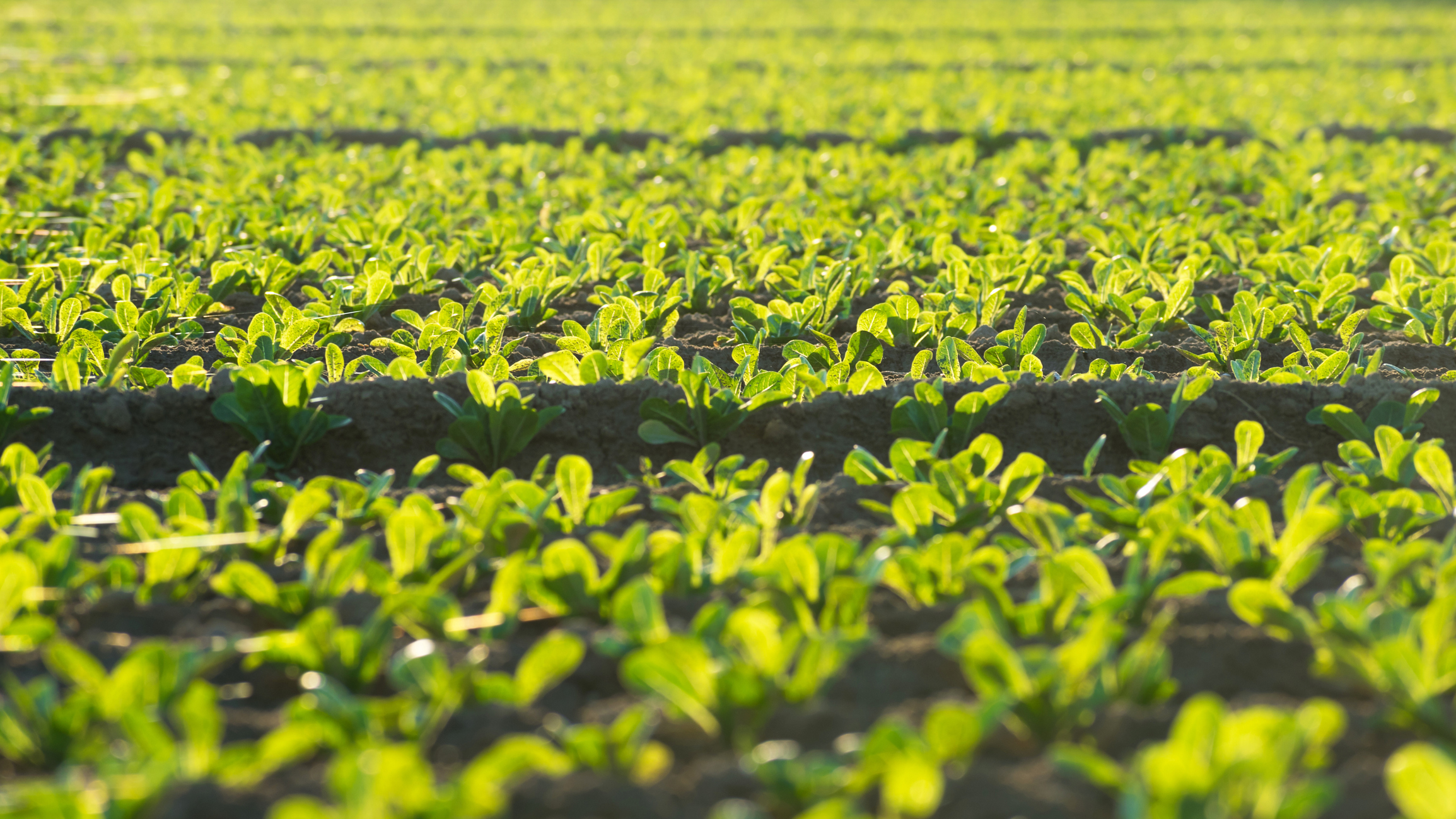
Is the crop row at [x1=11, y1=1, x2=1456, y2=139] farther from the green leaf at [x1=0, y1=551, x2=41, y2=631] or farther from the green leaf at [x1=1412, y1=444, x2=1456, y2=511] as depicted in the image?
the green leaf at [x1=0, y1=551, x2=41, y2=631]

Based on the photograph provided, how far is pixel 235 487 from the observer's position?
2.07m

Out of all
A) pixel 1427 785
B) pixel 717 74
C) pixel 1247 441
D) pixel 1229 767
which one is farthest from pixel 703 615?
pixel 717 74

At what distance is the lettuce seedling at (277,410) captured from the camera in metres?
2.52

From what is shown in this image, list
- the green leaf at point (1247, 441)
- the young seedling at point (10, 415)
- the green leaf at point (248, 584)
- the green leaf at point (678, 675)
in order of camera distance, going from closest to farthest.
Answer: the green leaf at point (678, 675) → the green leaf at point (248, 584) → the green leaf at point (1247, 441) → the young seedling at point (10, 415)

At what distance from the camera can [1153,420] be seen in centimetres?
260

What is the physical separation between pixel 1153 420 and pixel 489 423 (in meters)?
1.57

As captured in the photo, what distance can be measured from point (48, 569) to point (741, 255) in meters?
2.81

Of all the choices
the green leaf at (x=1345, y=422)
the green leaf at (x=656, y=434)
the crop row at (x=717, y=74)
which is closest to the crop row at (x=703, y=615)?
the green leaf at (x=656, y=434)

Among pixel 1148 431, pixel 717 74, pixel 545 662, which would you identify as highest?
pixel 717 74

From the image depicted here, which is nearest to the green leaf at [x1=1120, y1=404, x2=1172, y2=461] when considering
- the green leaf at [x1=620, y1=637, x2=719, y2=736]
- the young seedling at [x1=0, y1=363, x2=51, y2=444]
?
the green leaf at [x1=620, y1=637, x2=719, y2=736]

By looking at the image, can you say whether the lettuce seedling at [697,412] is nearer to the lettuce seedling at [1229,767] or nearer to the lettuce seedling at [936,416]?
the lettuce seedling at [936,416]

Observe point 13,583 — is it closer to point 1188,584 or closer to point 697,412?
point 697,412

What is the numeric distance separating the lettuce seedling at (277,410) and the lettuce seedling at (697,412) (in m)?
0.72

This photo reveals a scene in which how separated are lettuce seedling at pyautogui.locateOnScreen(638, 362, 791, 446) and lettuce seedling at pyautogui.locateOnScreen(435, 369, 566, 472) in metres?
0.23
